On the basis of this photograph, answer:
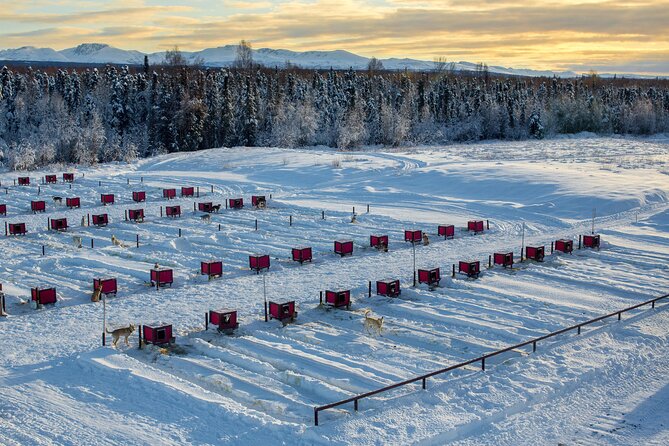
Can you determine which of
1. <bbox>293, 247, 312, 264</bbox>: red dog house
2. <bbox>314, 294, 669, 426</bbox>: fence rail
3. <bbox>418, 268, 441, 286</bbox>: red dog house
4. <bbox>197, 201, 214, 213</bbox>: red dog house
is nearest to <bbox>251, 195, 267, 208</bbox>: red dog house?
<bbox>197, 201, 214, 213</bbox>: red dog house

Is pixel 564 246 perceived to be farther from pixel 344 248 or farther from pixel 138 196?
pixel 138 196

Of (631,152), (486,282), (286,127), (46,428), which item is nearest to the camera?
(46,428)

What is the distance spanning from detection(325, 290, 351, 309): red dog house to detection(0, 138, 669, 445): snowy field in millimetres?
358

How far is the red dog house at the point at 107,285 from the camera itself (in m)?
21.0

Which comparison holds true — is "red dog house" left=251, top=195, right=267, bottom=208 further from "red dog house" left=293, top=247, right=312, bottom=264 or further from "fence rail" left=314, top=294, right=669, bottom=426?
"fence rail" left=314, top=294, right=669, bottom=426

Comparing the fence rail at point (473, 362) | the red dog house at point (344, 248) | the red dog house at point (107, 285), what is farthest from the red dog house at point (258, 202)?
the fence rail at point (473, 362)

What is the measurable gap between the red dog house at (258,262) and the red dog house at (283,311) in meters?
5.26

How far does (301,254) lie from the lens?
83.9ft

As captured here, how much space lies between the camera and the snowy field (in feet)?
42.0

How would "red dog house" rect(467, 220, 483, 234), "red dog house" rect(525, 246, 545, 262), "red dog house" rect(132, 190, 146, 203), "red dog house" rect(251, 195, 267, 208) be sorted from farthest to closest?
"red dog house" rect(132, 190, 146, 203) < "red dog house" rect(251, 195, 267, 208) < "red dog house" rect(467, 220, 483, 234) < "red dog house" rect(525, 246, 545, 262)

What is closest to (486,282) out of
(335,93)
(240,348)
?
(240,348)

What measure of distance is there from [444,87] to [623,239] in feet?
322

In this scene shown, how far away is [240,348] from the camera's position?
54.9ft

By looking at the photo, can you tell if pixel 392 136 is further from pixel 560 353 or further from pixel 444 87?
pixel 560 353
